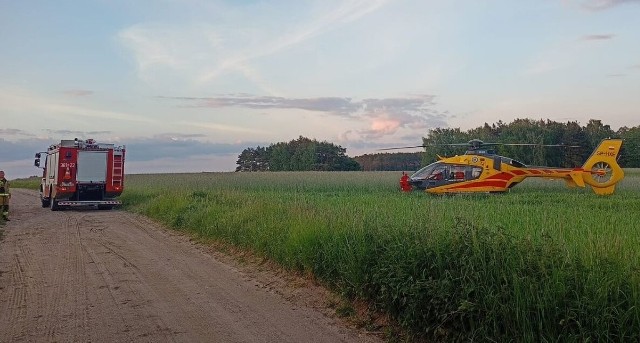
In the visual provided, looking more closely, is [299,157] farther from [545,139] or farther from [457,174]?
[457,174]

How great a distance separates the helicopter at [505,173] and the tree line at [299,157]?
5937cm

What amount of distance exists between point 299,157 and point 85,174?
215 feet

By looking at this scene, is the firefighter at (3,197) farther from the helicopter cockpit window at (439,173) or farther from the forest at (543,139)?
the forest at (543,139)

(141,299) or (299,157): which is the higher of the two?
(299,157)

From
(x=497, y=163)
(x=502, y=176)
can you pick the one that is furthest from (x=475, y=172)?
(x=502, y=176)

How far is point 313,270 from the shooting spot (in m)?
9.50

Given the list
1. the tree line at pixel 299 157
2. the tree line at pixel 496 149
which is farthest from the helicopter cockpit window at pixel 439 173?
the tree line at pixel 299 157

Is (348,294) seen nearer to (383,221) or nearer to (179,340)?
(383,221)

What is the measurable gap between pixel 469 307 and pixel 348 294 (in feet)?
8.72

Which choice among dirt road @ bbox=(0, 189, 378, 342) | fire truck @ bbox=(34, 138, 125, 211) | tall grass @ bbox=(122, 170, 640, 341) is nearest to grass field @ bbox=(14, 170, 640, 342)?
tall grass @ bbox=(122, 170, 640, 341)

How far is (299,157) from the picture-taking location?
91438mm

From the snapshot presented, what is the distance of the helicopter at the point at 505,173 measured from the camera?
82.7 ft

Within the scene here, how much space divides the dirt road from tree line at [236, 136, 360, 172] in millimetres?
73092

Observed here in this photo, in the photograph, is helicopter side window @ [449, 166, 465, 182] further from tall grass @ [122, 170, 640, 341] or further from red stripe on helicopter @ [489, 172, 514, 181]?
tall grass @ [122, 170, 640, 341]
